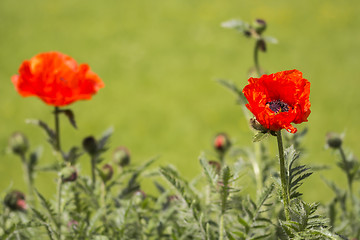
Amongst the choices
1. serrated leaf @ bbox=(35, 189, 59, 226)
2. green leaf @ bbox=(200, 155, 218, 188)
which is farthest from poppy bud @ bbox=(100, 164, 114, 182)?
green leaf @ bbox=(200, 155, 218, 188)

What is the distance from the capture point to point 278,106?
0.61 m

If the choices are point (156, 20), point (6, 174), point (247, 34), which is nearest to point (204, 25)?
point (156, 20)

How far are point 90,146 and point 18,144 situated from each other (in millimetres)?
239

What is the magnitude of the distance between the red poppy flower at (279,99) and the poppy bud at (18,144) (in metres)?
0.73

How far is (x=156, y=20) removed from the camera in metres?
3.43

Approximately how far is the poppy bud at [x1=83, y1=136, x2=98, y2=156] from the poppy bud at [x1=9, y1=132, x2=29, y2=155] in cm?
23

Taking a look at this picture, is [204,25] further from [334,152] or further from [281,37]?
[334,152]

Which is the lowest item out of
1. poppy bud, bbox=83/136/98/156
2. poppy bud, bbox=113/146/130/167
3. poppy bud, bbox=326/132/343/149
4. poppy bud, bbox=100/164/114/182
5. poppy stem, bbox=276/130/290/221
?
poppy stem, bbox=276/130/290/221

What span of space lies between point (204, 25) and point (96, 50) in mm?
757

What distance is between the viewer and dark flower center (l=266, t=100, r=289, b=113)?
605 mm

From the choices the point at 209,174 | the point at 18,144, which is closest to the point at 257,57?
the point at 209,174

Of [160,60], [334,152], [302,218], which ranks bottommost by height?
[302,218]

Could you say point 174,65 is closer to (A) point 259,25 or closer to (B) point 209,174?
(A) point 259,25

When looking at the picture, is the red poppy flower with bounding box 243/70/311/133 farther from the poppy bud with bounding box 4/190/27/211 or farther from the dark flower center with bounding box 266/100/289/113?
the poppy bud with bounding box 4/190/27/211
